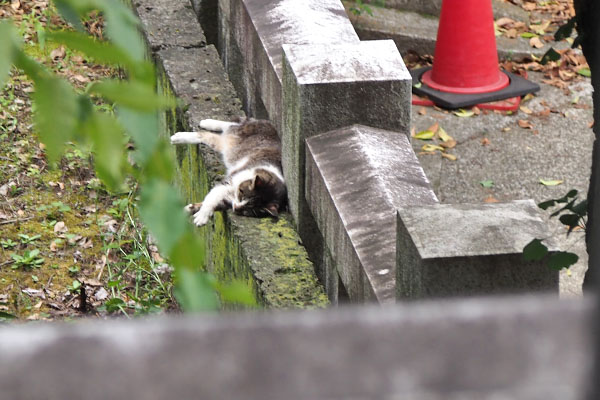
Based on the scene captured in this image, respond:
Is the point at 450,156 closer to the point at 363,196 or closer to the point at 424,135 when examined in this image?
the point at 424,135

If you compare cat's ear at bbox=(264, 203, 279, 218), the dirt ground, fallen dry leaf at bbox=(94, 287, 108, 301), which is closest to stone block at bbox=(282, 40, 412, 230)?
cat's ear at bbox=(264, 203, 279, 218)

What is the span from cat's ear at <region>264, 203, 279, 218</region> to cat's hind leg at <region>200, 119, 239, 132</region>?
0.93 metres

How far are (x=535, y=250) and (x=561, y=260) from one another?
0.28 ft

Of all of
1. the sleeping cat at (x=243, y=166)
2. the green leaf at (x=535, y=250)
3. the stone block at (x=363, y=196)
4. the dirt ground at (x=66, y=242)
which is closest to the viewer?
the green leaf at (x=535, y=250)

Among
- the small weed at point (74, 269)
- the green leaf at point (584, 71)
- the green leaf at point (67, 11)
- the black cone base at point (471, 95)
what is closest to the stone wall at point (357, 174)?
the small weed at point (74, 269)

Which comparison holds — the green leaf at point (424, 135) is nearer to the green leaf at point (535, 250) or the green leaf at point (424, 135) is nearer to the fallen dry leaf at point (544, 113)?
the fallen dry leaf at point (544, 113)

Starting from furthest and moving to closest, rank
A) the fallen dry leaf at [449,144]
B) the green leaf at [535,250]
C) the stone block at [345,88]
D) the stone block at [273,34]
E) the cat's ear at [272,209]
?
1. the fallen dry leaf at [449,144]
2. the stone block at [273,34]
3. the cat's ear at [272,209]
4. the stone block at [345,88]
5. the green leaf at [535,250]

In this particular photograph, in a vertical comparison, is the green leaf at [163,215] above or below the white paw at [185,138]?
above

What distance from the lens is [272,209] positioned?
4711 millimetres

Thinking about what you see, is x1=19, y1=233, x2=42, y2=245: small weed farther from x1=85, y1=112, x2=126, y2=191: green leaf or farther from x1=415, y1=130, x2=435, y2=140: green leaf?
x1=85, y1=112, x2=126, y2=191: green leaf

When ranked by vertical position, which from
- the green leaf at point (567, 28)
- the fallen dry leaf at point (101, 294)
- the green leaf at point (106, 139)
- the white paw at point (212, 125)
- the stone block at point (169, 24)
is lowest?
the fallen dry leaf at point (101, 294)

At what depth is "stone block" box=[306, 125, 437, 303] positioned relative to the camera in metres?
3.55

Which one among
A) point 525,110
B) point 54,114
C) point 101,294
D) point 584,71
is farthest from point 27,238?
point 584,71

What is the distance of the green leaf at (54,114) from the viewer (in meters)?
1.16
